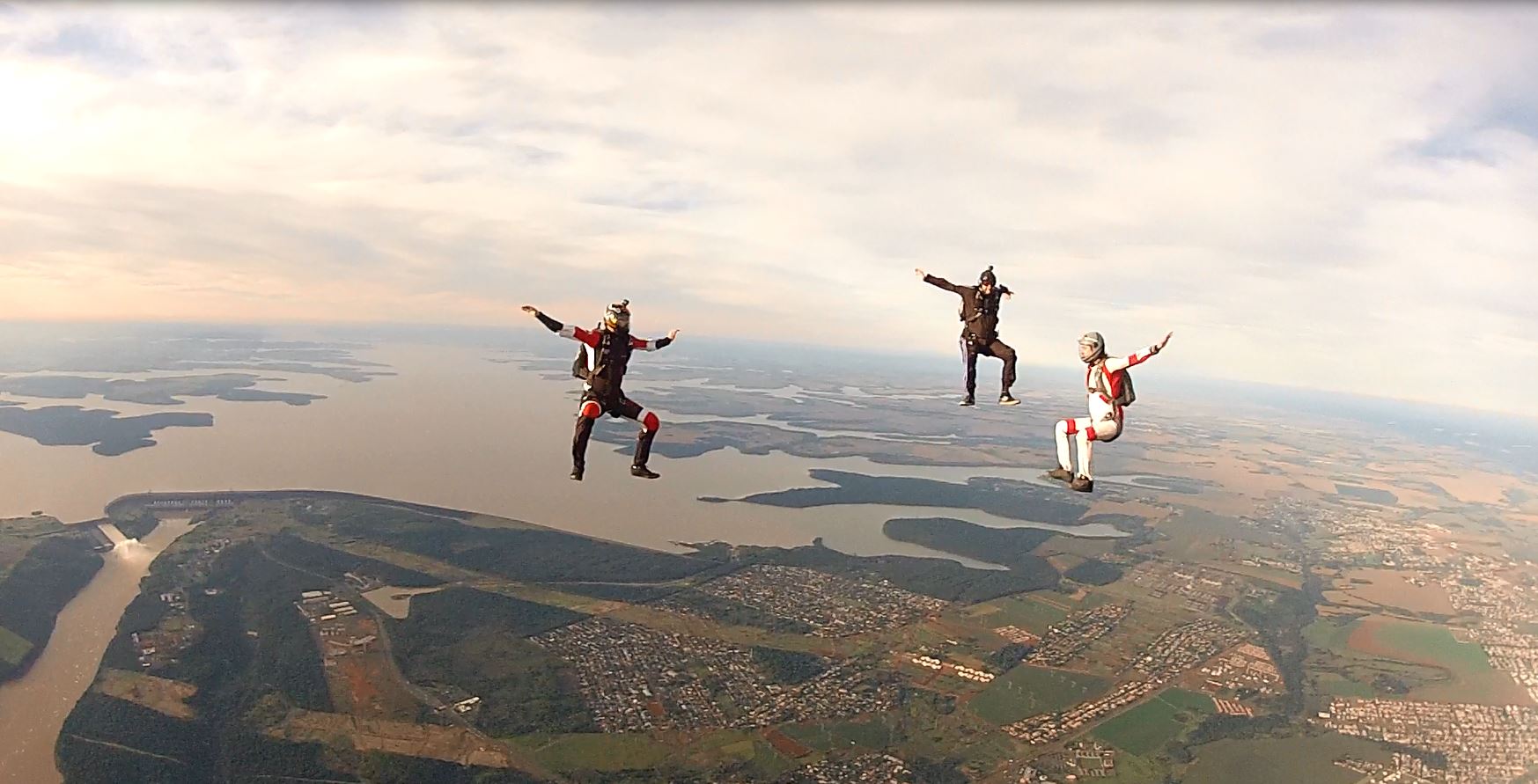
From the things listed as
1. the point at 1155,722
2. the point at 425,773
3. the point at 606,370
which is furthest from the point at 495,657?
the point at 606,370

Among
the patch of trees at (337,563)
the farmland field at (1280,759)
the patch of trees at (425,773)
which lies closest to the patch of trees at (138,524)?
the patch of trees at (337,563)

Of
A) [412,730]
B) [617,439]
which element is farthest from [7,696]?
[617,439]

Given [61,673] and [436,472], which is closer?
[61,673]

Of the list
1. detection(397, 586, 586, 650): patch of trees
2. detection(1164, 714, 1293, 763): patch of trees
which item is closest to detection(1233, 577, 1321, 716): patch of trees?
detection(1164, 714, 1293, 763): patch of trees

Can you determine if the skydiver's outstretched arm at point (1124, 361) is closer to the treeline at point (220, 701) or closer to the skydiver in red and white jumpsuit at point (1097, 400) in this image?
the skydiver in red and white jumpsuit at point (1097, 400)

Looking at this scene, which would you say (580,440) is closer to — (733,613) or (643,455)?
(643,455)

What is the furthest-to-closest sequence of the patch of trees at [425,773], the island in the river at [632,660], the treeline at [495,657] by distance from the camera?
the treeline at [495,657]
the island in the river at [632,660]
the patch of trees at [425,773]

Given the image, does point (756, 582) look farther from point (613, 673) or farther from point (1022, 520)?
point (1022, 520)
